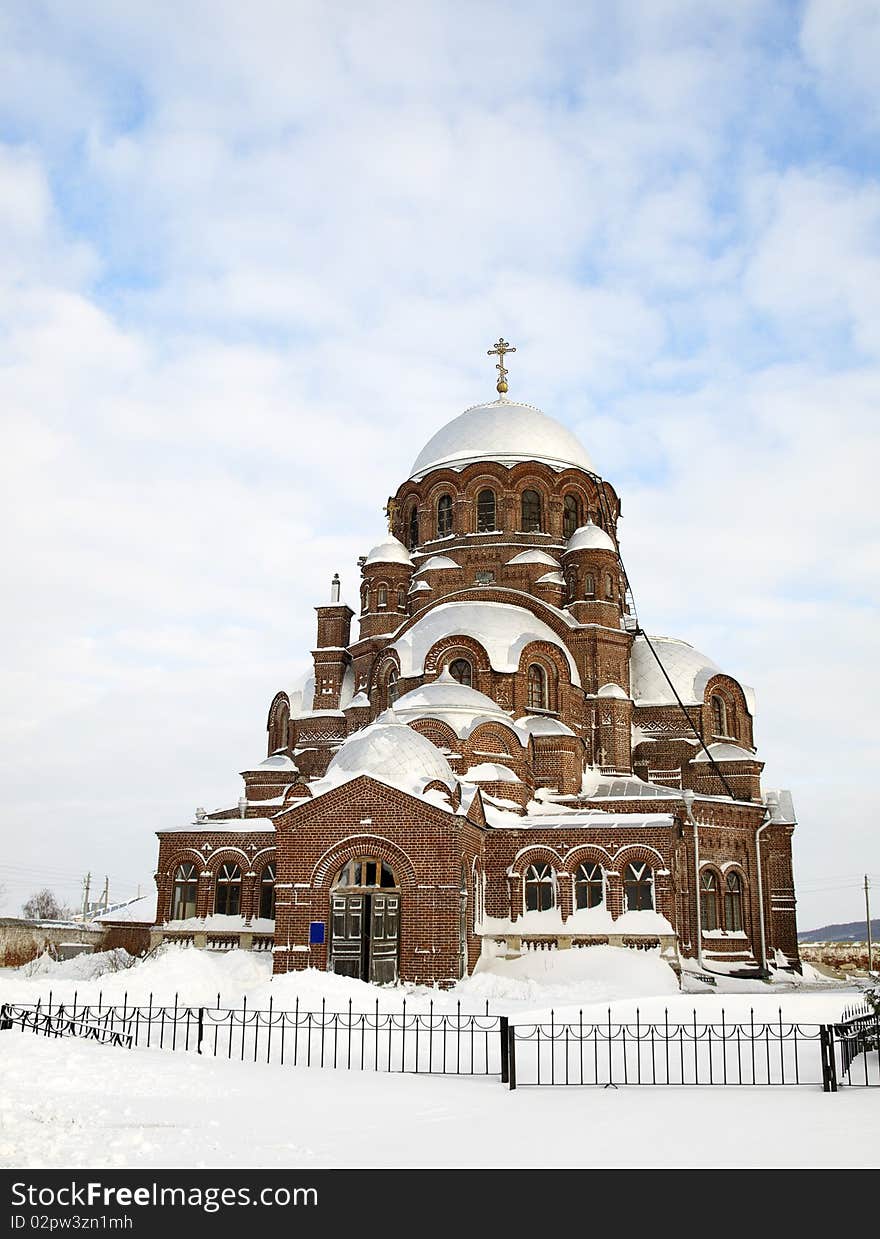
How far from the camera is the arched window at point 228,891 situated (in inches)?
1187

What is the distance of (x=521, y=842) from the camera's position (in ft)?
90.7

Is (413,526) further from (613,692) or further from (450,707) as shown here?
(450,707)

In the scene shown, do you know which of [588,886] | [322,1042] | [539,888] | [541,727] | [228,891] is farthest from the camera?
[541,727]

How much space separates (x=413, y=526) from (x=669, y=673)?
1043cm

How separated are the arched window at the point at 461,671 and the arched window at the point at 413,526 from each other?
8.09 m

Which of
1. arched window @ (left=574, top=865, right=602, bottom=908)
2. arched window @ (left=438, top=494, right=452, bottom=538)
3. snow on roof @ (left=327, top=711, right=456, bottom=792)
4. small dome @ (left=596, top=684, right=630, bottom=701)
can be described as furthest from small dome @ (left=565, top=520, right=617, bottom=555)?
arched window @ (left=574, top=865, right=602, bottom=908)

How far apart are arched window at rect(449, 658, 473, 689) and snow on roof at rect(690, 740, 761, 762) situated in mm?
8297

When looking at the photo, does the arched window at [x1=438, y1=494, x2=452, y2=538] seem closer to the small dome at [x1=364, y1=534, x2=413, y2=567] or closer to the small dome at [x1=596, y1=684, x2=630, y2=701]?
the small dome at [x1=364, y1=534, x2=413, y2=567]

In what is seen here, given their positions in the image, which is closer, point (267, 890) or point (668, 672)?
point (267, 890)

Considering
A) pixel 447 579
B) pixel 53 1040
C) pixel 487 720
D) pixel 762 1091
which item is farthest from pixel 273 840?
pixel 762 1091

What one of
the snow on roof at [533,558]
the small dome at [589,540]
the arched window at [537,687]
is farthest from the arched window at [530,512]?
the arched window at [537,687]

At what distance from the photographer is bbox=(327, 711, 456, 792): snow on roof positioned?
25078mm

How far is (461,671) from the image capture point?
32.3 meters

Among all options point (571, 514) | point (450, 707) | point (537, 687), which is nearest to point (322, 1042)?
point (450, 707)
